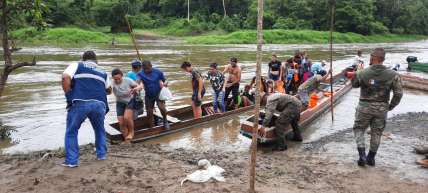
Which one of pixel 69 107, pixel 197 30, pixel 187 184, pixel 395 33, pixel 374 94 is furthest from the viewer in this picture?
pixel 395 33

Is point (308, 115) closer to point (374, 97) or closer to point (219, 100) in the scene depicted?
point (219, 100)

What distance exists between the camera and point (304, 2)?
202ft

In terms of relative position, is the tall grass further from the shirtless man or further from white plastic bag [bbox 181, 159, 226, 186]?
white plastic bag [bbox 181, 159, 226, 186]

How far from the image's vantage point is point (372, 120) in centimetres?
688

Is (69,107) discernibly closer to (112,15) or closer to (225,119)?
(225,119)

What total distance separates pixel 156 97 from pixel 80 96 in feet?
8.91

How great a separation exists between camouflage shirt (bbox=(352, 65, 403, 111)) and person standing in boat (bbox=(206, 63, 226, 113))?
4.25 metres

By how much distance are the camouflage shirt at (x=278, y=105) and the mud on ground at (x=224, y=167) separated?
0.76m

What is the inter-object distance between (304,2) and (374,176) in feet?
190

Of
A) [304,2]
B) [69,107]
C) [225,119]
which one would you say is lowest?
[225,119]

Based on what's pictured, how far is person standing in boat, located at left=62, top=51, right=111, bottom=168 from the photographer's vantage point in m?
6.09

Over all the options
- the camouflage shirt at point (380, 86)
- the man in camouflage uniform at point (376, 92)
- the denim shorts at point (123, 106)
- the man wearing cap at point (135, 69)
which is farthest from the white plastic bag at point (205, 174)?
the man wearing cap at point (135, 69)

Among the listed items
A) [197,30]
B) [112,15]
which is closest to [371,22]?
[197,30]

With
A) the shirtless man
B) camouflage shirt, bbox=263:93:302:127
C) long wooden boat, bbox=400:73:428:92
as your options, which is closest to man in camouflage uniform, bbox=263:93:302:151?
camouflage shirt, bbox=263:93:302:127
